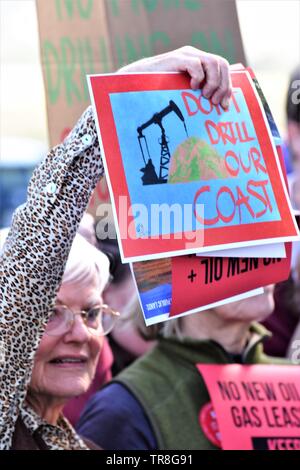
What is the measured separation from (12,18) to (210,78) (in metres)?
0.91

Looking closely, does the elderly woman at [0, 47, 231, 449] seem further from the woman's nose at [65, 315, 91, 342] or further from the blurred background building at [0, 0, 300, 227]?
the blurred background building at [0, 0, 300, 227]

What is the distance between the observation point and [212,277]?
1.65 meters

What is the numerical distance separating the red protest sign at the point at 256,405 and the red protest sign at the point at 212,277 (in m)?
0.81

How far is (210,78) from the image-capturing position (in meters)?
1.65

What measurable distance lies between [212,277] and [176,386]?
106cm

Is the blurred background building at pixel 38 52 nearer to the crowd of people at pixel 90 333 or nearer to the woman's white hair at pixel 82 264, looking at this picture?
the crowd of people at pixel 90 333

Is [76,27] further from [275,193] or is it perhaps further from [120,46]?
[275,193]

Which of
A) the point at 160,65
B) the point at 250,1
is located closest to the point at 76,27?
the point at 250,1

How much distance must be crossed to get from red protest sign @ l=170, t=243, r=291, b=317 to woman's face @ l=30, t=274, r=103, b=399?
59cm

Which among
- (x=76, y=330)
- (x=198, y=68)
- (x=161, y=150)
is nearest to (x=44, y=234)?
(x=161, y=150)

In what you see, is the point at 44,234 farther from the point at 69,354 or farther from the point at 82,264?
the point at 69,354

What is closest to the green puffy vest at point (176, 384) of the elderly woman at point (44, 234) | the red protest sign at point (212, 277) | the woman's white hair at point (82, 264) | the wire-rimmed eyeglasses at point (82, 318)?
the wire-rimmed eyeglasses at point (82, 318)

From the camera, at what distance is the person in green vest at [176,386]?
2.49 metres

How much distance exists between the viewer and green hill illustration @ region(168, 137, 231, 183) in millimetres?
1629
